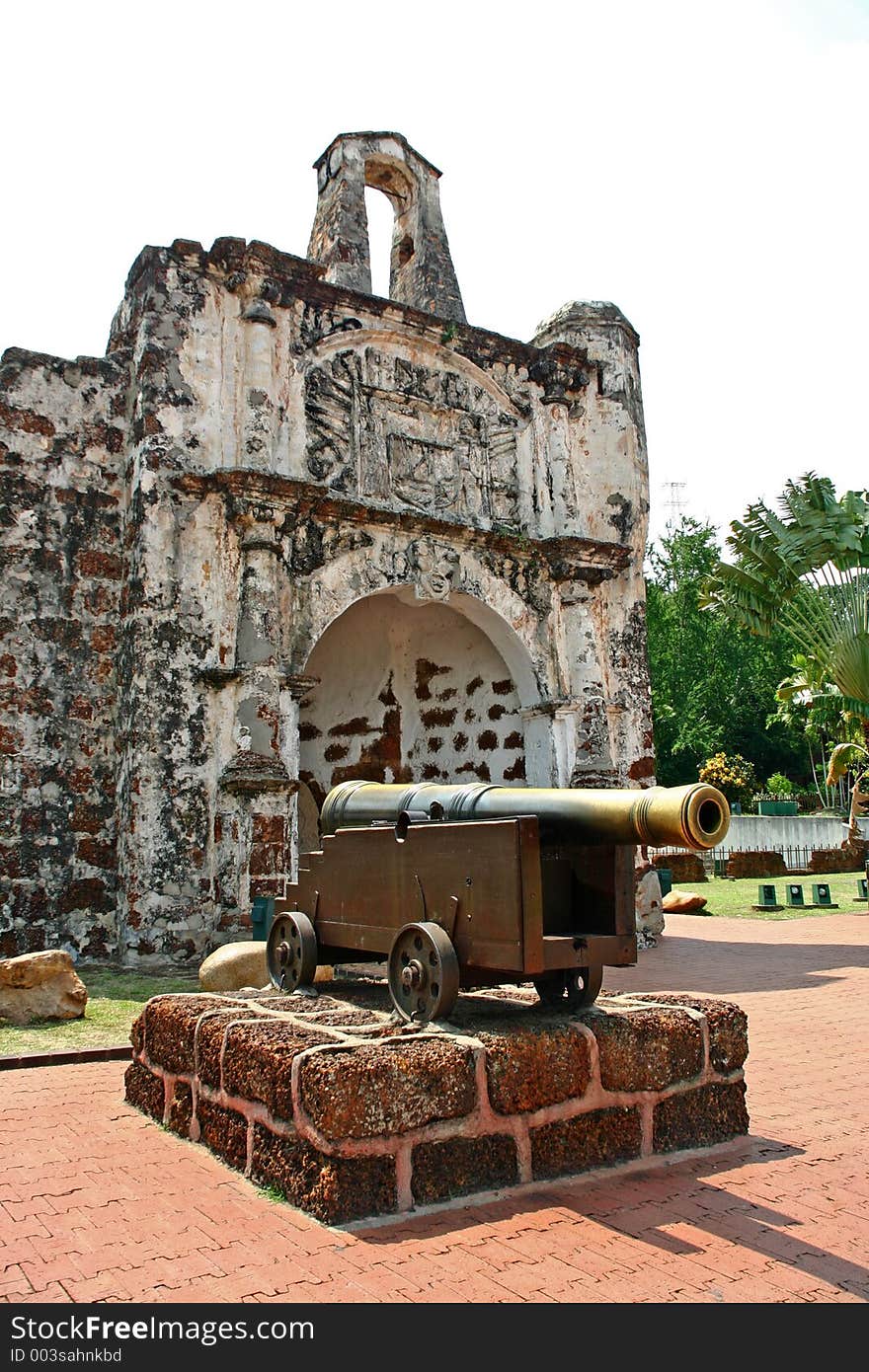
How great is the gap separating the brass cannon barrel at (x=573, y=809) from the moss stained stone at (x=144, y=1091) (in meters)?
1.46

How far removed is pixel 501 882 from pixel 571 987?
29.7 inches

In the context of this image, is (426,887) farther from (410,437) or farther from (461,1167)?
(410,437)

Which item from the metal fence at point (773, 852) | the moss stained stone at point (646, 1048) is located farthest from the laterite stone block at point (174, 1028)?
the metal fence at point (773, 852)

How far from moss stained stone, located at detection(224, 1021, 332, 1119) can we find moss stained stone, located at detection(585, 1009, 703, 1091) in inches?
41.6

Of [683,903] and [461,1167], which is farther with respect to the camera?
[683,903]

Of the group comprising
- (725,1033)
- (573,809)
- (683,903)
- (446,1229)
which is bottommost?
(446,1229)

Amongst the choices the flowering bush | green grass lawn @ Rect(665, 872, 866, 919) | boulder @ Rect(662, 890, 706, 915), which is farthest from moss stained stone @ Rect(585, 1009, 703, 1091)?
the flowering bush

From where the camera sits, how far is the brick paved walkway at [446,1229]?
2.79 meters

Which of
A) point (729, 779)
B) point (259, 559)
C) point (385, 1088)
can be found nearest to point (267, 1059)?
point (385, 1088)

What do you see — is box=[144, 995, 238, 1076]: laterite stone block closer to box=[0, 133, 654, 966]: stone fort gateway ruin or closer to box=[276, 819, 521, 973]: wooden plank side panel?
box=[276, 819, 521, 973]: wooden plank side panel

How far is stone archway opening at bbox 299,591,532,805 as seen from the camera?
490 inches

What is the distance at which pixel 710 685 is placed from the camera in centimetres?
3878
